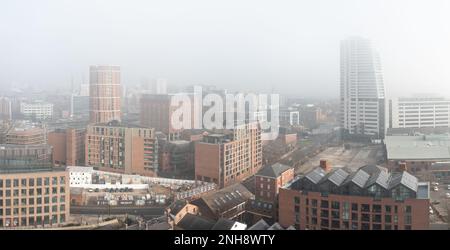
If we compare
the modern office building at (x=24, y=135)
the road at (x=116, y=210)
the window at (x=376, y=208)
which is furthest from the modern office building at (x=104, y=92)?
the window at (x=376, y=208)

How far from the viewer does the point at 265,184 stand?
4852 mm

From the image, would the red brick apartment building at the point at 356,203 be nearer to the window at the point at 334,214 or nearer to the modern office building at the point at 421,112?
the window at the point at 334,214

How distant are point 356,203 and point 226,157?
330 cm

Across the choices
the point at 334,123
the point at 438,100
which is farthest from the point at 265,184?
the point at 334,123

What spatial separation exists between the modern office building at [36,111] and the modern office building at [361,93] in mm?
7377

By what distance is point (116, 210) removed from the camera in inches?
204

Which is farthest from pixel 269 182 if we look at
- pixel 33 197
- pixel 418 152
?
pixel 418 152

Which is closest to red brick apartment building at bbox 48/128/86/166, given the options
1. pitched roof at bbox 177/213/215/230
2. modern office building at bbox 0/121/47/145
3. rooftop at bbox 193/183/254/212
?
modern office building at bbox 0/121/47/145

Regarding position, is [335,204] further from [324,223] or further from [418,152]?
[418,152]

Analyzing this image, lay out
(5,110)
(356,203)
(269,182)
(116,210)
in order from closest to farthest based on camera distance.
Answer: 1. (356,203)
2. (269,182)
3. (116,210)
4. (5,110)

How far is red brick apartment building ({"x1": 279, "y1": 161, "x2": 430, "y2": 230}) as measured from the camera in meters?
Result: 3.24

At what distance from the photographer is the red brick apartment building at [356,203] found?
10.6 ft
